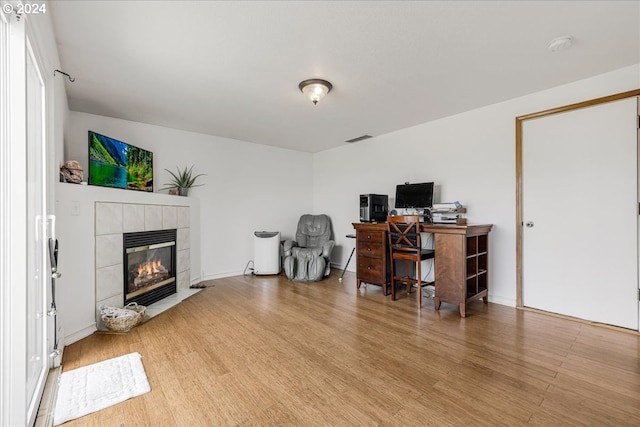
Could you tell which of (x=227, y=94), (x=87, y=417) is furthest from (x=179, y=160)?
(x=87, y=417)

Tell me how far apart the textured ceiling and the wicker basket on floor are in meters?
2.20

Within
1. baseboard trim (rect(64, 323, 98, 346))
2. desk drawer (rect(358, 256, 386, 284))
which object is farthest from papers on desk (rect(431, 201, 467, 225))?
baseboard trim (rect(64, 323, 98, 346))

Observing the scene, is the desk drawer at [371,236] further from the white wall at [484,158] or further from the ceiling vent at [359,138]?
the ceiling vent at [359,138]

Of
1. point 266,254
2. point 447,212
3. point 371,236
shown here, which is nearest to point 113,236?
point 266,254

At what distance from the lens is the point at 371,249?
12.3 ft

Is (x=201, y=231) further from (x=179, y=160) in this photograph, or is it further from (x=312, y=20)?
(x=312, y=20)

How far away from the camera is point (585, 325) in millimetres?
2688

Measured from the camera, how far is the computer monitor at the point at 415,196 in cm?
367

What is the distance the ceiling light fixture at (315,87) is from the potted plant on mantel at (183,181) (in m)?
2.37

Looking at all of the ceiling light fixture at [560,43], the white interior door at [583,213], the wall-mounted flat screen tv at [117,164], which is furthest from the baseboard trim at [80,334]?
the ceiling light fixture at [560,43]

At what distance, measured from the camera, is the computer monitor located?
3.67 meters

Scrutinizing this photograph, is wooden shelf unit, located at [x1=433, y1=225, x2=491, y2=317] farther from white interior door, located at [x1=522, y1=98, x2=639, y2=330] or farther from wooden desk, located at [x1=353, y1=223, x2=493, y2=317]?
white interior door, located at [x1=522, y1=98, x2=639, y2=330]

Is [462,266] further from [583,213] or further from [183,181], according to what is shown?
[183,181]

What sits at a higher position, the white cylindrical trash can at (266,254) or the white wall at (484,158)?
the white wall at (484,158)
